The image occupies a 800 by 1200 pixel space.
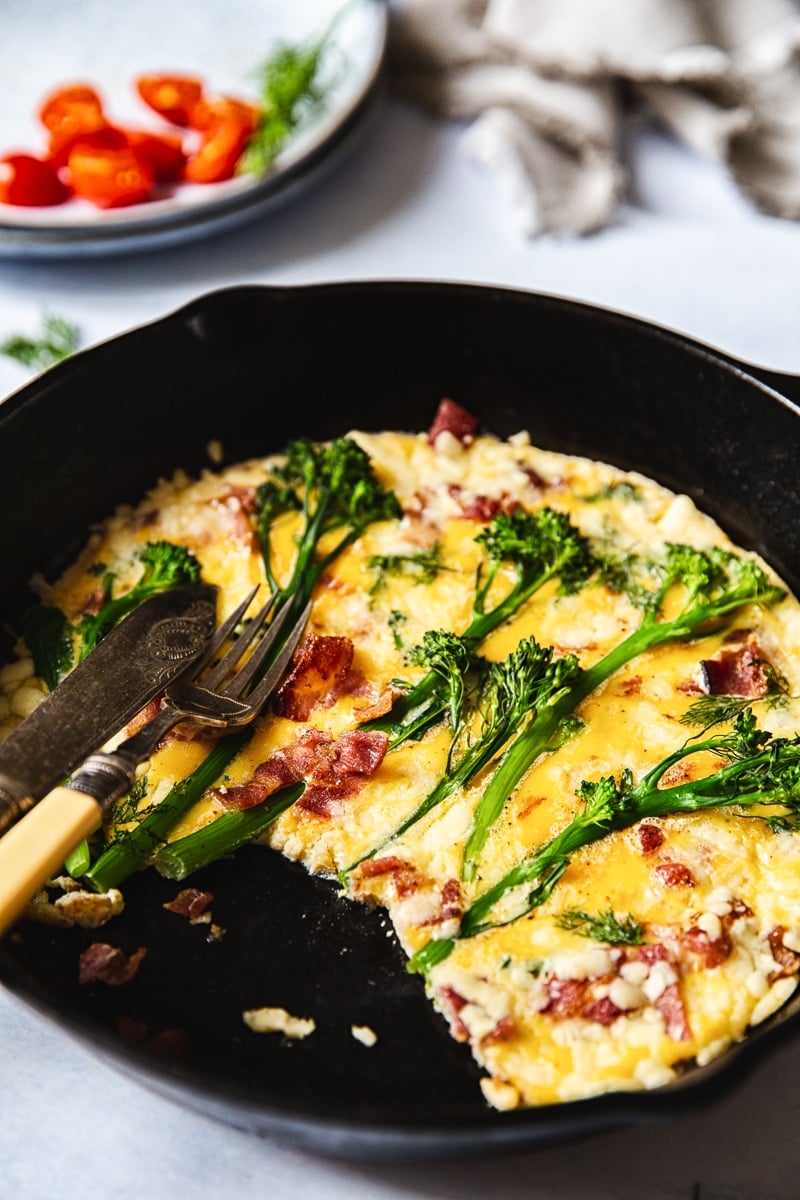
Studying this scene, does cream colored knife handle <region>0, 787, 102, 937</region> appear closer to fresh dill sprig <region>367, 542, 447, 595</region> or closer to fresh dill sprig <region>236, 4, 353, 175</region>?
fresh dill sprig <region>367, 542, 447, 595</region>

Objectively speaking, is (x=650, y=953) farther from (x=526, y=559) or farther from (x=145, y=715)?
(x=145, y=715)

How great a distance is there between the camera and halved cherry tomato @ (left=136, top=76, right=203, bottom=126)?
18.4ft

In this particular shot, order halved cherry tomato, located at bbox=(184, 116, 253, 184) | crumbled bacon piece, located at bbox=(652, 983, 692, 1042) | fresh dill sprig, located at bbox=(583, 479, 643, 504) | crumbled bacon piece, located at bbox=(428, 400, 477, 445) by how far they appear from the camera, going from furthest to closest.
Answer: halved cherry tomato, located at bbox=(184, 116, 253, 184) < crumbled bacon piece, located at bbox=(428, 400, 477, 445) < fresh dill sprig, located at bbox=(583, 479, 643, 504) < crumbled bacon piece, located at bbox=(652, 983, 692, 1042)

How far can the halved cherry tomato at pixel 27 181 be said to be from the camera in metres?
5.09

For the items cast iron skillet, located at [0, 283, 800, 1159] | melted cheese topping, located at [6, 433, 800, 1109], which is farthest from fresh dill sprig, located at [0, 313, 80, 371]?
melted cheese topping, located at [6, 433, 800, 1109]

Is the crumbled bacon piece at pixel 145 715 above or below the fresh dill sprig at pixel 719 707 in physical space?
above

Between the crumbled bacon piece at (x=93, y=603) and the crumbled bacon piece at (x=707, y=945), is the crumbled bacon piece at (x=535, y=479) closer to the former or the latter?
the crumbled bacon piece at (x=93, y=603)

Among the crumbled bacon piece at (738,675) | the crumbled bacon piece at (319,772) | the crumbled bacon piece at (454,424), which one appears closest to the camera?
the crumbled bacon piece at (319,772)

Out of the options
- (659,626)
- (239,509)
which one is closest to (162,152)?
(239,509)

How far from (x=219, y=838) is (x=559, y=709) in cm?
101

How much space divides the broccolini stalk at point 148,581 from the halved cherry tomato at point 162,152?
2208 millimetres

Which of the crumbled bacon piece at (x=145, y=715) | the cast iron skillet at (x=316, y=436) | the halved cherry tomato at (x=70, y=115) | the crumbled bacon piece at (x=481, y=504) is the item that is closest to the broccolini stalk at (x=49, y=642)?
the cast iron skillet at (x=316, y=436)

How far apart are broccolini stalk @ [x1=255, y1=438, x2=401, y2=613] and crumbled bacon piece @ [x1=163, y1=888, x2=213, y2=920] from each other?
1108 mm

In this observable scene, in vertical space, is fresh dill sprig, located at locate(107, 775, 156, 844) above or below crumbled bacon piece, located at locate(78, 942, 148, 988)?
above
